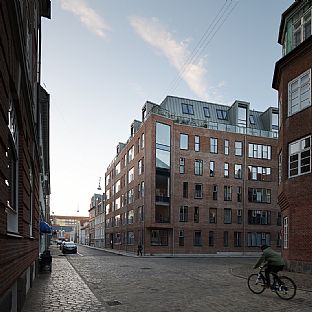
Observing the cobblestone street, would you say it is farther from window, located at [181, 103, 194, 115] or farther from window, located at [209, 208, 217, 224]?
window, located at [181, 103, 194, 115]

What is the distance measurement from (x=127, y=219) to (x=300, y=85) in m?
41.0

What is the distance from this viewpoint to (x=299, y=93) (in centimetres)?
2217

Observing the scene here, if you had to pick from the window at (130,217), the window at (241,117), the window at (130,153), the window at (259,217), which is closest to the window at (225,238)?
the window at (259,217)

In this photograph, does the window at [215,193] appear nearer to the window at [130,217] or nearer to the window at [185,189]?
the window at [185,189]

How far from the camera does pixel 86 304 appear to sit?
37.9 feet

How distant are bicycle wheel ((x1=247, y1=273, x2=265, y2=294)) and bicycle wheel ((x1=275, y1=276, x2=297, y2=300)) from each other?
73 cm

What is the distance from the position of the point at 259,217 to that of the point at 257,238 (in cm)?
267

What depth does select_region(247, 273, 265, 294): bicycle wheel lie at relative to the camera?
1340cm

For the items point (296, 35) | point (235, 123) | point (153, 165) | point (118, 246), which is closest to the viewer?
point (296, 35)

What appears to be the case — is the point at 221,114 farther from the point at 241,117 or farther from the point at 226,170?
the point at 226,170

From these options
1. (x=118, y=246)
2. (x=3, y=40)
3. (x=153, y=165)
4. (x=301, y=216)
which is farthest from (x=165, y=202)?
(x=3, y=40)

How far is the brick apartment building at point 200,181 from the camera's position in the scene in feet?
158

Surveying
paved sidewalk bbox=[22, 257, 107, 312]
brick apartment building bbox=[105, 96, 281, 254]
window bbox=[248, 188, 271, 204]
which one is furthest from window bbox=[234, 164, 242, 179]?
paved sidewalk bbox=[22, 257, 107, 312]

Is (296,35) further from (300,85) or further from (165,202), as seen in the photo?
(165,202)
